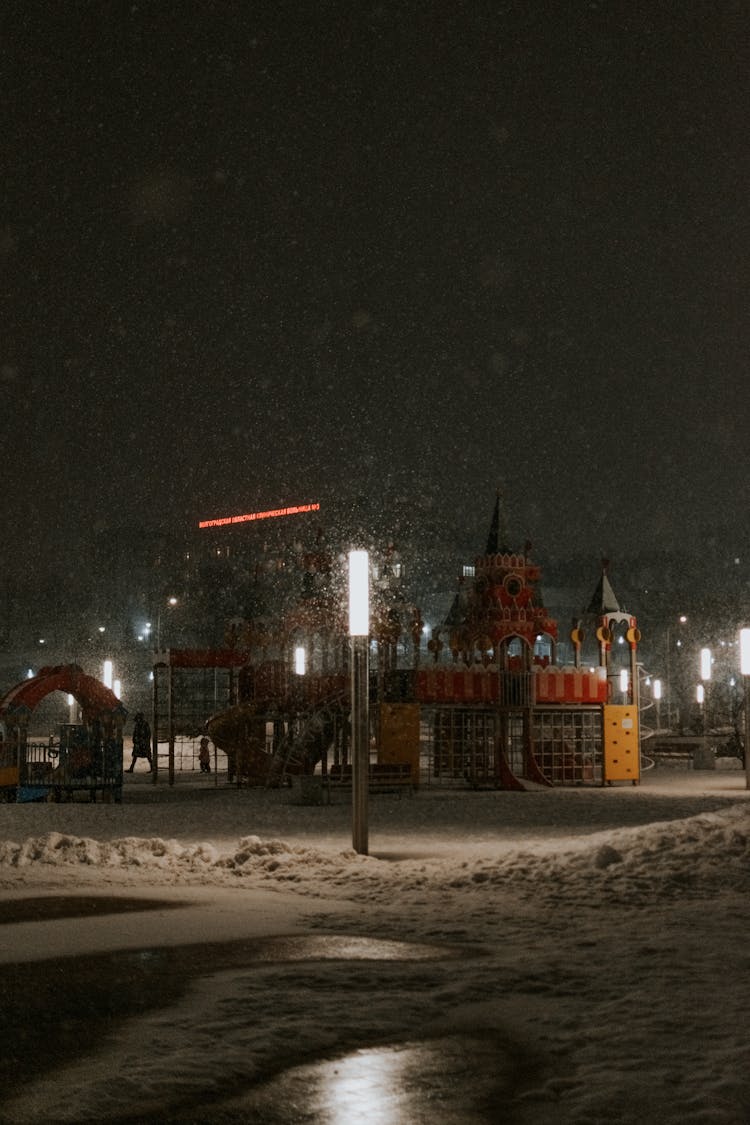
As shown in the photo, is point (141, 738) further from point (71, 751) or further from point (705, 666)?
point (705, 666)

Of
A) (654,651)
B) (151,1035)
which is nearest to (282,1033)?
(151,1035)

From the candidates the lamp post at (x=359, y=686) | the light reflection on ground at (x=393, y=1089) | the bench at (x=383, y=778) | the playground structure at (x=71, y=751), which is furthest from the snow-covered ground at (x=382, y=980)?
the bench at (x=383, y=778)

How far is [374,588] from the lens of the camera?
141 feet

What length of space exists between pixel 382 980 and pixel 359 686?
7355 millimetres

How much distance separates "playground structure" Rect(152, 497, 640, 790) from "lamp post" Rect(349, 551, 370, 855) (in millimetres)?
14225

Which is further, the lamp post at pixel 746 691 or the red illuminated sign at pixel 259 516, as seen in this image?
the red illuminated sign at pixel 259 516

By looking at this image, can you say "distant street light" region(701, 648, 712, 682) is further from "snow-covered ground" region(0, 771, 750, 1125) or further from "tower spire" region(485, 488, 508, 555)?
"snow-covered ground" region(0, 771, 750, 1125)

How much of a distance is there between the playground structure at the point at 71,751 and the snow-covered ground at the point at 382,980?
11792 mm

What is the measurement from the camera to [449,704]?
33.2 meters

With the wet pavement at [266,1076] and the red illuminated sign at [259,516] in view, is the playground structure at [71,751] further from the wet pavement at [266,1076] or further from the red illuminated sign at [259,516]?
the red illuminated sign at [259,516]

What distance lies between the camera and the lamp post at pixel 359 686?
1534cm

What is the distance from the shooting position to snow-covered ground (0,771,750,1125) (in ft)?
19.3

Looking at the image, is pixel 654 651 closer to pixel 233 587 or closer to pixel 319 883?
pixel 233 587

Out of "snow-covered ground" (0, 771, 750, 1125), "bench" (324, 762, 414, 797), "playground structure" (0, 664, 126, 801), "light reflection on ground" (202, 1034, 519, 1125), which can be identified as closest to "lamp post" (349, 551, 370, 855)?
"snow-covered ground" (0, 771, 750, 1125)
